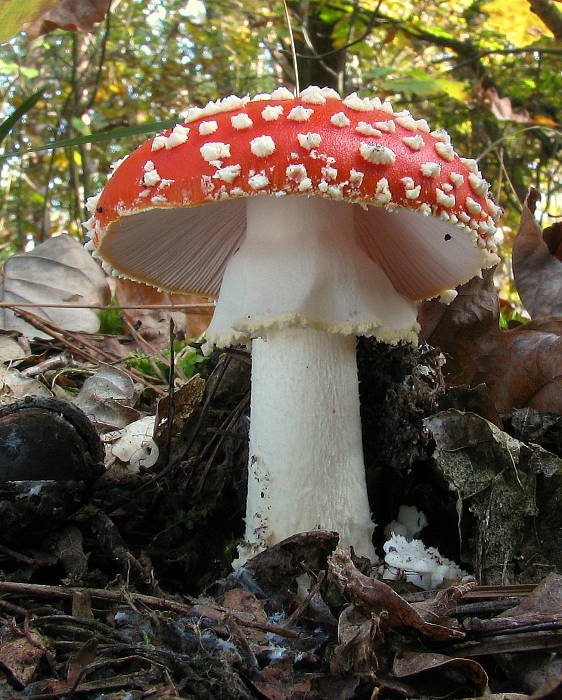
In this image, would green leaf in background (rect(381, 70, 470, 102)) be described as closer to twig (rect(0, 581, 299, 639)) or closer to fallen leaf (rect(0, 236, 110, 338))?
fallen leaf (rect(0, 236, 110, 338))

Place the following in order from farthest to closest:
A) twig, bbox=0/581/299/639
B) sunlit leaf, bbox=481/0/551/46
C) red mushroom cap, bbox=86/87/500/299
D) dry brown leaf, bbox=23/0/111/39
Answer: sunlit leaf, bbox=481/0/551/46, dry brown leaf, bbox=23/0/111/39, red mushroom cap, bbox=86/87/500/299, twig, bbox=0/581/299/639

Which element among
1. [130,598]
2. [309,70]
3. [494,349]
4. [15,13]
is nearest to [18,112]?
[15,13]

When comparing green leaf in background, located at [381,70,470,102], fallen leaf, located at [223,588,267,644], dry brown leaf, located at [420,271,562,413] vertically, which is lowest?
fallen leaf, located at [223,588,267,644]

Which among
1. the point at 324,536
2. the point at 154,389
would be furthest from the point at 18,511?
the point at 154,389

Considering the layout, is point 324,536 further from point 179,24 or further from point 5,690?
point 179,24

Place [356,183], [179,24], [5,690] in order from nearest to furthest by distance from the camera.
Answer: [5,690] < [356,183] < [179,24]

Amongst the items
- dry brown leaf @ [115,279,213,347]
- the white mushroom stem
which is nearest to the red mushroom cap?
the white mushroom stem

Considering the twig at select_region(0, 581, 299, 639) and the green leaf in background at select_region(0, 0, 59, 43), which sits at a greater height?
the green leaf in background at select_region(0, 0, 59, 43)
